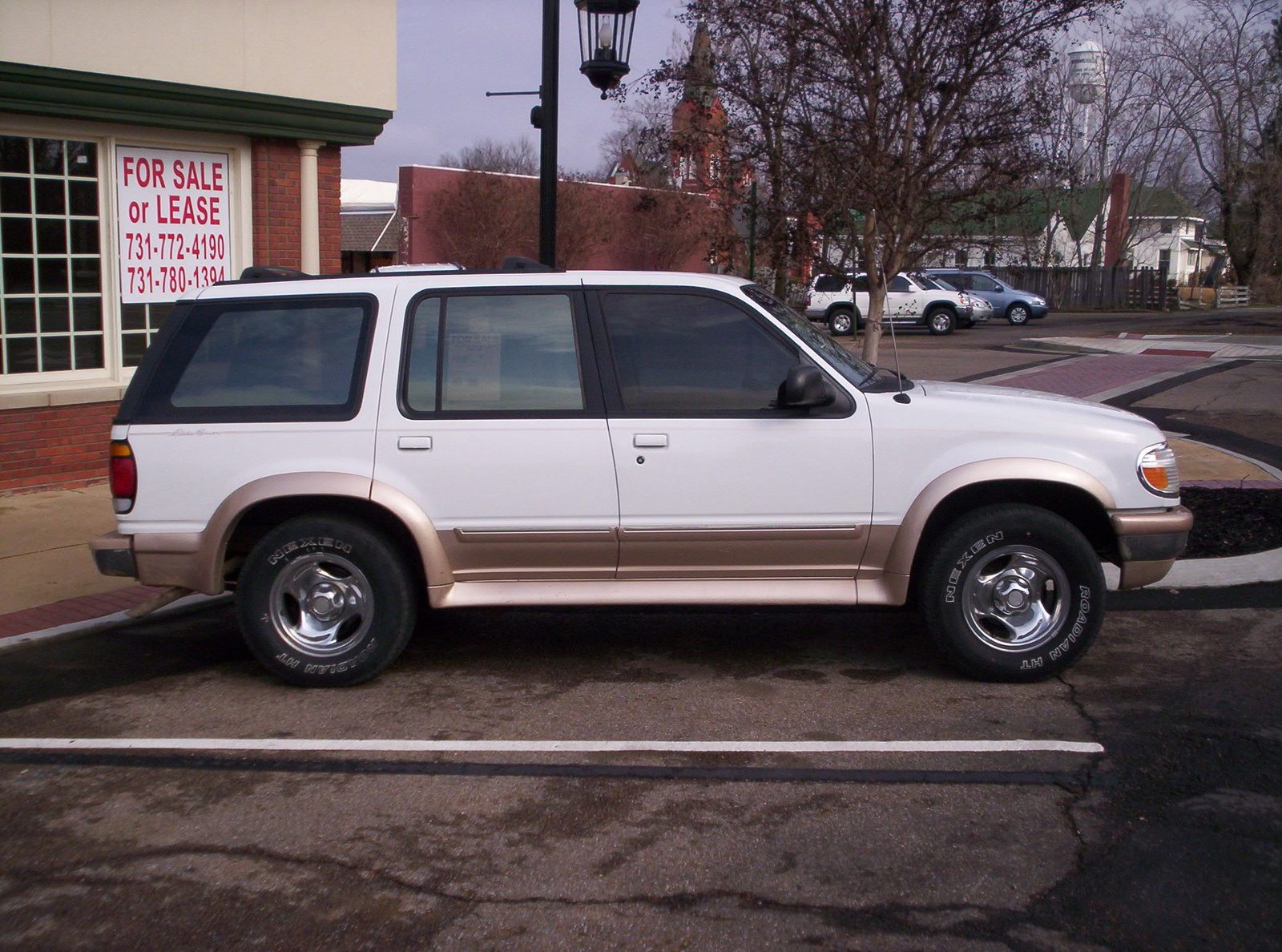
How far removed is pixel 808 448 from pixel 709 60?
4.43 m

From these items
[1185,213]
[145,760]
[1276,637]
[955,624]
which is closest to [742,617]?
[955,624]

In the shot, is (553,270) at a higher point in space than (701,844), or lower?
higher

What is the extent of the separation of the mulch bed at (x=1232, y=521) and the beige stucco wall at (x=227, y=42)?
784 centimetres

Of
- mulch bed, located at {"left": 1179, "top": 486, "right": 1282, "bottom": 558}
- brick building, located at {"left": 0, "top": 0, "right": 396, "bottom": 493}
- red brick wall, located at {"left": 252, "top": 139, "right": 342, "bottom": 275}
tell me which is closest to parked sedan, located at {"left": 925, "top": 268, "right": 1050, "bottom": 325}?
mulch bed, located at {"left": 1179, "top": 486, "right": 1282, "bottom": 558}

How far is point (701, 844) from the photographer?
4066 mm

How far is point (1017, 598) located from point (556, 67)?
5212mm

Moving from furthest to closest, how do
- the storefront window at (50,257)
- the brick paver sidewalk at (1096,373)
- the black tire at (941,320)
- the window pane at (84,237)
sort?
the black tire at (941,320) < the brick paver sidewalk at (1096,373) < the window pane at (84,237) < the storefront window at (50,257)

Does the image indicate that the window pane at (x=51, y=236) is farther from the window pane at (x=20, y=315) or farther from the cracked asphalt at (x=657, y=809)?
the cracked asphalt at (x=657, y=809)

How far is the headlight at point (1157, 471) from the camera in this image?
18.0 feet

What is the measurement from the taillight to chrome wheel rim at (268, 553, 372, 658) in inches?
29.9

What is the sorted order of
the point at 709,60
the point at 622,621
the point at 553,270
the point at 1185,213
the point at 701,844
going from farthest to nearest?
the point at 1185,213, the point at 709,60, the point at 622,621, the point at 553,270, the point at 701,844

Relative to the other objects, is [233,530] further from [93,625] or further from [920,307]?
[920,307]

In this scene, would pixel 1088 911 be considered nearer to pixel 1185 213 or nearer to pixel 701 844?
pixel 701 844

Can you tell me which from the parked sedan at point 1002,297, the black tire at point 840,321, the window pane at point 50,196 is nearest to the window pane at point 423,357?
the window pane at point 50,196
